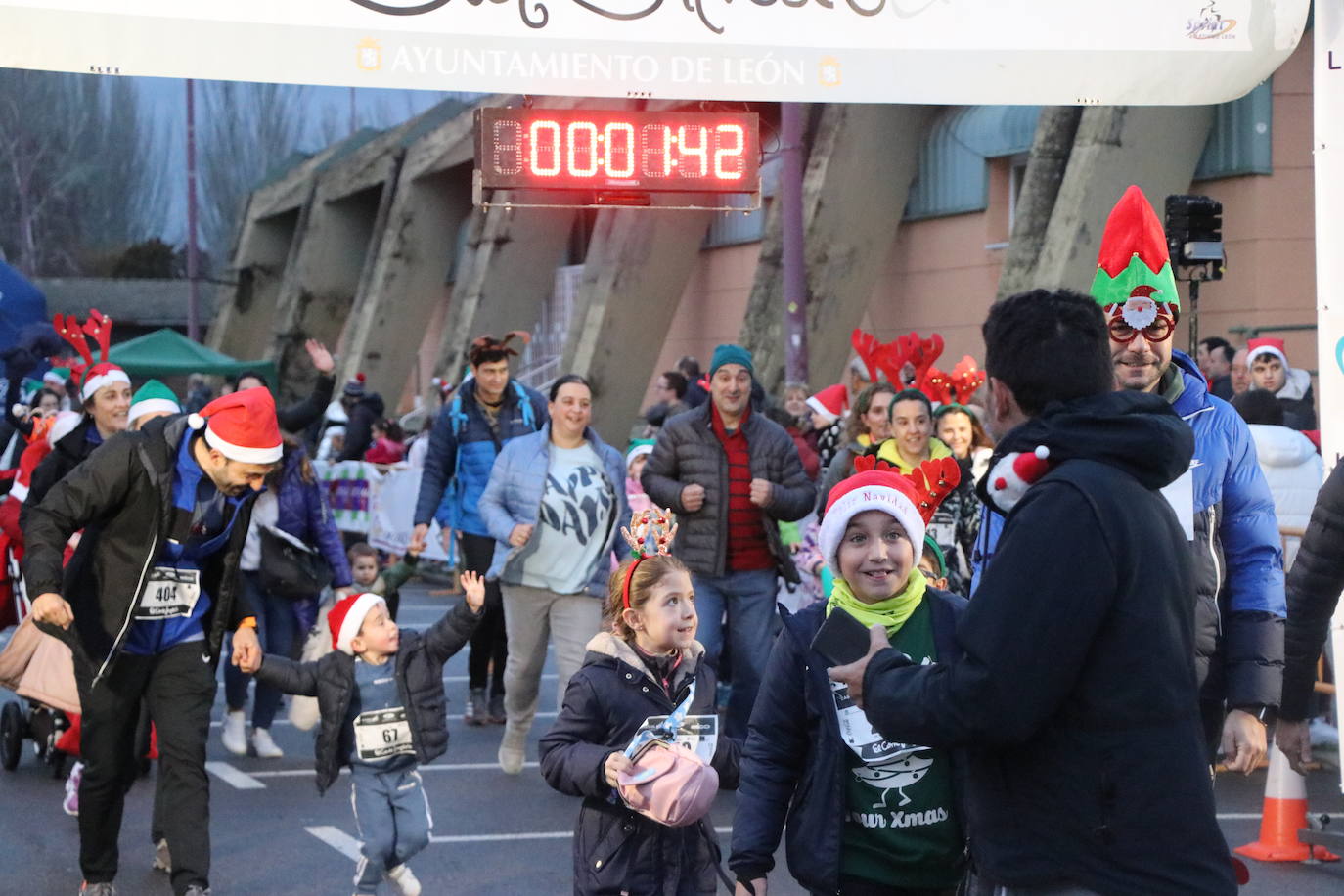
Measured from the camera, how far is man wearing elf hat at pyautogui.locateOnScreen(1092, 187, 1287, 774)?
4480 mm

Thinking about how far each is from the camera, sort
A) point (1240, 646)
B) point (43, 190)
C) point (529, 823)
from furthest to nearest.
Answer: point (43, 190)
point (529, 823)
point (1240, 646)

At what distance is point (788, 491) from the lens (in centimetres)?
893

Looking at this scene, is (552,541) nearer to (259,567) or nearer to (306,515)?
(306,515)

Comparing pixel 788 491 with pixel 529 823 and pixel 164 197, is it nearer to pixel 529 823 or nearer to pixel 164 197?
pixel 529 823

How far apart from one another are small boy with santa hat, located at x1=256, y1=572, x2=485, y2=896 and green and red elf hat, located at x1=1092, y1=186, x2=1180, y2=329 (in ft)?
8.53

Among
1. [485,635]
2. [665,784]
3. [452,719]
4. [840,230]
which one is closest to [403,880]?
[665,784]

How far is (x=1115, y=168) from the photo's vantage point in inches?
648

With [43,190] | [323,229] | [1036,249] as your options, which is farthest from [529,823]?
[43,190]

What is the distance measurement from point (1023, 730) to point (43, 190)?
74.1 meters

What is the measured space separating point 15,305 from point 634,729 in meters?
14.6

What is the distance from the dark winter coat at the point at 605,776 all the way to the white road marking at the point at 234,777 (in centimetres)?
450

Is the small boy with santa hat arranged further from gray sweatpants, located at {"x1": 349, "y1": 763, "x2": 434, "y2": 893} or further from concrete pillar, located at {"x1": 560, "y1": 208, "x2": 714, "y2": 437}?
concrete pillar, located at {"x1": 560, "y1": 208, "x2": 714, "y2": 437}

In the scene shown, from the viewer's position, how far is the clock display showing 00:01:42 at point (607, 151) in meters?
9.74

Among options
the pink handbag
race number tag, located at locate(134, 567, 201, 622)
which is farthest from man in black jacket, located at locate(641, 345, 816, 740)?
the pink handbag
